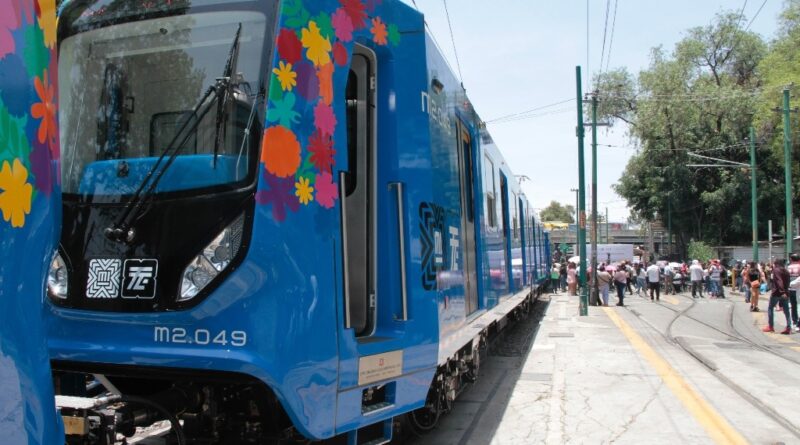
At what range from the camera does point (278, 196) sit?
3.44 m

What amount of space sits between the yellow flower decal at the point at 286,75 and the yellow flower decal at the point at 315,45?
0.48 feet

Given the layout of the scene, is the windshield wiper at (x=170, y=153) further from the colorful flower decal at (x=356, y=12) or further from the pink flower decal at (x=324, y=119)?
the colorful flower decal at (x=356, y=12)

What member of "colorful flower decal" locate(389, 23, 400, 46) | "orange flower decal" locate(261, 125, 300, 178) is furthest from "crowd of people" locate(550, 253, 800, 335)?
"orange flower decal" locate(261, 125, 300, 178)

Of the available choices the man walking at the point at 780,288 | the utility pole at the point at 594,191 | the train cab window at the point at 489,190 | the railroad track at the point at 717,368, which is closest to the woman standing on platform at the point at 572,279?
the utility pole at the point at 594,191

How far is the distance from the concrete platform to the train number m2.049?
312 centimetres

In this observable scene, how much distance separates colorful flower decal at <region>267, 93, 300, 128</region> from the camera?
351 cm

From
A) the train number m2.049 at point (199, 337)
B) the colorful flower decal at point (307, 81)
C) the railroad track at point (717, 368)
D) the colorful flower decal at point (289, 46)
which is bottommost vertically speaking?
the railroad track at point (717, 368)

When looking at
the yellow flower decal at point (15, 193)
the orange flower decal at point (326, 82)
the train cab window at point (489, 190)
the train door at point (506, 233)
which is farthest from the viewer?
the train door at point (506, 233)

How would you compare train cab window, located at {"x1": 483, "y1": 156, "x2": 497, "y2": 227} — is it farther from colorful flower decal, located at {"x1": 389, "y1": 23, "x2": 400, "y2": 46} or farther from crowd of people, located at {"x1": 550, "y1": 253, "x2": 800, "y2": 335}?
crowd of people, located at {"x1": 550, "y1": 253, "x2": 800, "y2": 335}

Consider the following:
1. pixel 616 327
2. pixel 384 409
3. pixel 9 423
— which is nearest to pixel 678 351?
pixel 616 327

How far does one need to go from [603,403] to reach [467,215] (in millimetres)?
2893

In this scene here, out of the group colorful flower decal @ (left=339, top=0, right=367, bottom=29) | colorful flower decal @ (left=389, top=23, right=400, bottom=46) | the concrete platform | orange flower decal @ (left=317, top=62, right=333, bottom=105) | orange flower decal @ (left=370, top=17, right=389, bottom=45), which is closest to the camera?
orange flower decal @ (left=317, top=62, right=333, bottom=105)

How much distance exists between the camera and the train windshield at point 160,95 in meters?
3.56

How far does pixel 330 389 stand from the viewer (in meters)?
3.59
